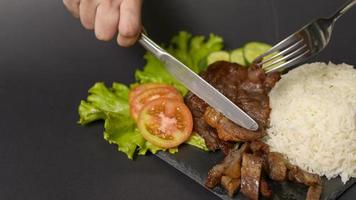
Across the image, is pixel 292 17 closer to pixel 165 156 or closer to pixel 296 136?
pixel 296 136

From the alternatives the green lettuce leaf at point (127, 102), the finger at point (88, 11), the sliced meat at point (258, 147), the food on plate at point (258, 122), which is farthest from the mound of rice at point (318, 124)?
the finger at point (88, 11)

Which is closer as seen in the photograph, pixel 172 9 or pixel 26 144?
pixel 26 144

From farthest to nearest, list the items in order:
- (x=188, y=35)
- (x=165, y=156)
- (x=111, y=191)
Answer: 1. (x=188, y=35)
2. (x=165, y=156)
3. (x=111, y=191)

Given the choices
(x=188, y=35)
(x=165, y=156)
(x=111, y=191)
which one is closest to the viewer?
(x=111, y=191)

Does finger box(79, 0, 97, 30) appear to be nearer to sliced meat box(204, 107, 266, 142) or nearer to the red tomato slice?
the red tomato slice

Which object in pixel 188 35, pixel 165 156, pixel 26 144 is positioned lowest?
pixel 26 144

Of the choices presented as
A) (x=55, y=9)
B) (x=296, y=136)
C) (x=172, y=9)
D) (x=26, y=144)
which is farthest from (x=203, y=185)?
(x=55, y=9)
